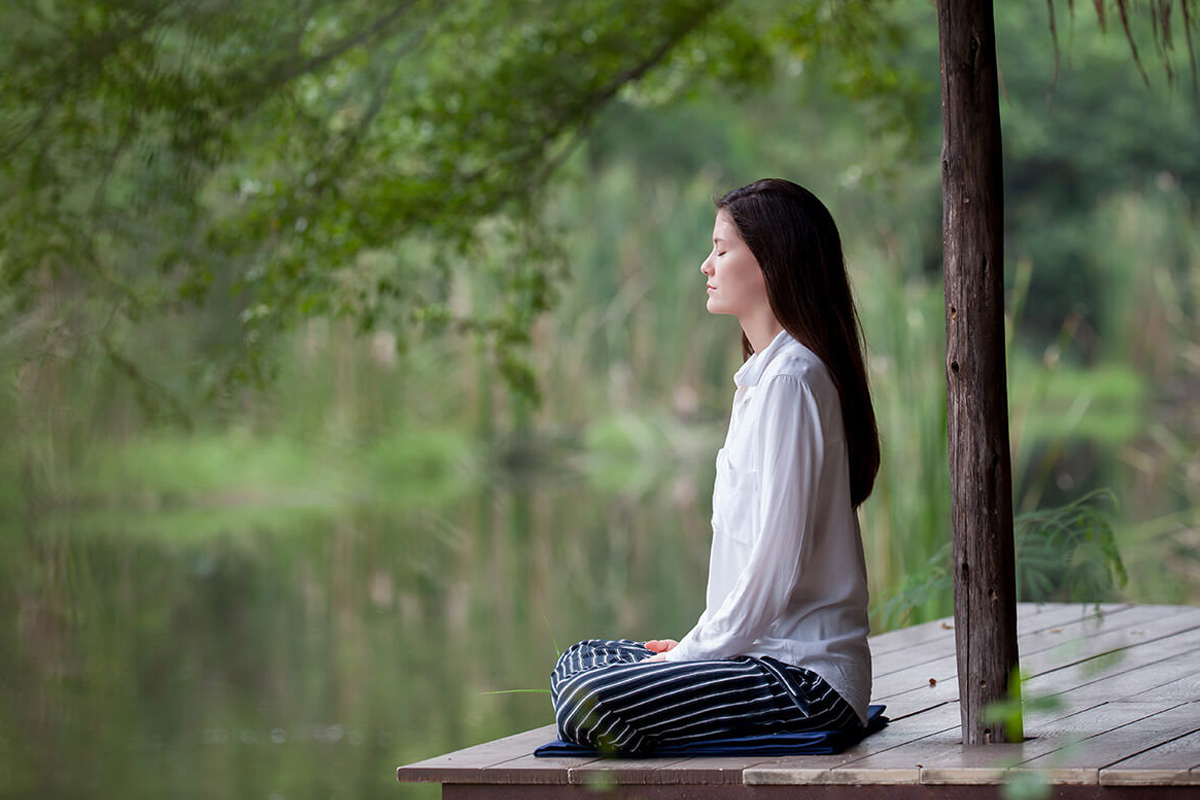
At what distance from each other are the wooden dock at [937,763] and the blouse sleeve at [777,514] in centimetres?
21

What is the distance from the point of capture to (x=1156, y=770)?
2.13 meters

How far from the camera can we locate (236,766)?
498 centimetres

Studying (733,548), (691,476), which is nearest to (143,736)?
(733,548)

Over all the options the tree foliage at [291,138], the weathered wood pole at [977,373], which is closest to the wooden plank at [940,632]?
the weathered wood pole at [977,373]

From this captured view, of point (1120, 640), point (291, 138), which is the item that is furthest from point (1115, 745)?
point (291, 138)

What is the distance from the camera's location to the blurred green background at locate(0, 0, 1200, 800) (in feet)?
16.2

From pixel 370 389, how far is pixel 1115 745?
30.8ft

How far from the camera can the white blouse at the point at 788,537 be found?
7.55 feet

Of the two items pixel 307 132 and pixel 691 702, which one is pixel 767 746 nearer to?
pixel 691 702

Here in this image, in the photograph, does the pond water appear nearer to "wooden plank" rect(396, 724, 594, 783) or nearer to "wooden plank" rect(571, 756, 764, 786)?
"wooden plank" rect(396, 724, 594, 783)

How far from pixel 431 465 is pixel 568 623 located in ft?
17.5

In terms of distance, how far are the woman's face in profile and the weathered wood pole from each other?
30 centimetres

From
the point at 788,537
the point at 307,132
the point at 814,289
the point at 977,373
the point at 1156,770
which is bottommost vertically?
the point at 1156,770

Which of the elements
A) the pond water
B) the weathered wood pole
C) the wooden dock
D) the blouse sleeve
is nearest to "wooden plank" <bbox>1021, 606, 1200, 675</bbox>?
the wooden dock
